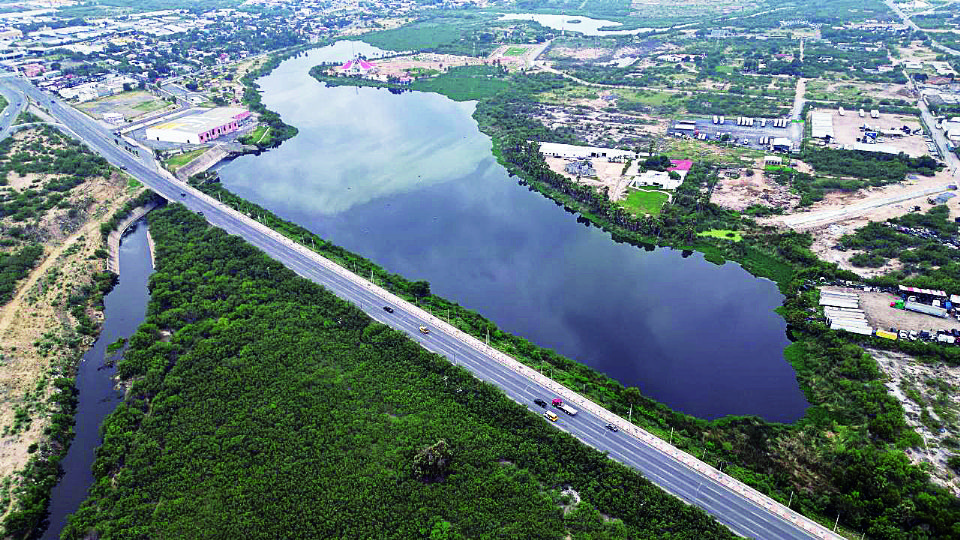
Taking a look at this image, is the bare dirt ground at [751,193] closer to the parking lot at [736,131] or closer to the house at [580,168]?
the parking lot at [736,131]

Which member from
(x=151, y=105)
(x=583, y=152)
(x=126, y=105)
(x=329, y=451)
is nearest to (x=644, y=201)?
(x=583, y=152)

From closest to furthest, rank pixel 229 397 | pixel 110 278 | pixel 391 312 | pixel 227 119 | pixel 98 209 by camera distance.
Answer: pixel 229 397
pixel 391 312
pixel 110 278
pixel 98 209
pixel 227 119

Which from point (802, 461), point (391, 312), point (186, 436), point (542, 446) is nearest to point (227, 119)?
point (391, 312)

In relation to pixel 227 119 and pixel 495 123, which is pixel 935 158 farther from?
pixel 227 119

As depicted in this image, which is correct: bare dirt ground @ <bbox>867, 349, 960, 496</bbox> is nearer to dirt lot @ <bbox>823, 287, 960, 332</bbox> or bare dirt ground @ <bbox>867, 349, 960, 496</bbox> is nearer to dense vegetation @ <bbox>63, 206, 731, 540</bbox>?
dirt lot @ <bbox>823, 287, 960, 332</bbox>

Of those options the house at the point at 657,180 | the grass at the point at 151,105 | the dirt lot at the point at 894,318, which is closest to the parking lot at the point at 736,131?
the house at the point at 657,180
